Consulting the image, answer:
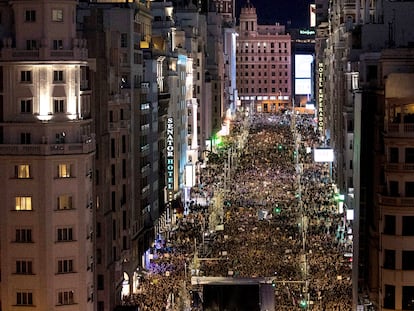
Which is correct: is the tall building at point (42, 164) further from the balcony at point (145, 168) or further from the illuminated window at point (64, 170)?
the balcony at point (145, 168)

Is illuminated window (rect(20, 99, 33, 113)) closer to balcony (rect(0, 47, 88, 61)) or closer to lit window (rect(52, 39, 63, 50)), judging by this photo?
balcony (rect(0, 47, 88, 61))

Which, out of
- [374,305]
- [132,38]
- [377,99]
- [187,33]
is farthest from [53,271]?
[187,33]

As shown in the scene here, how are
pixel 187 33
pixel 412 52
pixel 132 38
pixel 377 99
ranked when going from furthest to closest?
pixel 187 33, pixel 132 38, pixel 377 99, pixel 412 52

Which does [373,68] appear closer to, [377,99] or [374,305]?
[377,99]

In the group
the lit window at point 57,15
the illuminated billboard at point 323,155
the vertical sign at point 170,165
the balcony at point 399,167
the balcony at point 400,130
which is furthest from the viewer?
the illuminated billboard at point 323,155

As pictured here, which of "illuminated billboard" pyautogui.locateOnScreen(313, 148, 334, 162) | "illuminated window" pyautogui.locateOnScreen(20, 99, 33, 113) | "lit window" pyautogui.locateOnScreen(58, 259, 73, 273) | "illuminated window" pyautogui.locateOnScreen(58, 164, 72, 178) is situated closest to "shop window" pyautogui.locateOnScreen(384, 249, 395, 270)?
"lit window" pyautogui.locateOnScreen(58, 259, 73, 273)

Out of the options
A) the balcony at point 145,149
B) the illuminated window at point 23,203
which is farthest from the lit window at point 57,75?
the balcony at point 145,149

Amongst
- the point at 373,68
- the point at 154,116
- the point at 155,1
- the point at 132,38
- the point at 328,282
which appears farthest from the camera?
the point at 155,1
